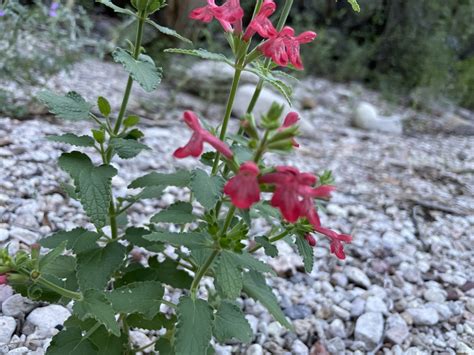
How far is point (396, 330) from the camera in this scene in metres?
1.91

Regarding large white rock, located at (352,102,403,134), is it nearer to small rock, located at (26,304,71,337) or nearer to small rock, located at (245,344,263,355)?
small rock, located at (245,344,263,355)

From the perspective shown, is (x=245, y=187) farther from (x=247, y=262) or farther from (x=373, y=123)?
(x=373, y=123)

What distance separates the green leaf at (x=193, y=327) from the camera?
106 cm

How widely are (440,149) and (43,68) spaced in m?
3.31

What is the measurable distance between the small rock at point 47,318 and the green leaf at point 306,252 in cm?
83

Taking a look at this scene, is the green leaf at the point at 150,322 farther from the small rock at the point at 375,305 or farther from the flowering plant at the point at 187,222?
the small rock at the point at 375,305

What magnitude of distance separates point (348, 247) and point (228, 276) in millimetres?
1569

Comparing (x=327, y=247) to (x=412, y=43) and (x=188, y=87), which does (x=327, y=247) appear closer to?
(x=188, y=87)

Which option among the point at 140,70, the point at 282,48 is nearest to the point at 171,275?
the point at 140,70

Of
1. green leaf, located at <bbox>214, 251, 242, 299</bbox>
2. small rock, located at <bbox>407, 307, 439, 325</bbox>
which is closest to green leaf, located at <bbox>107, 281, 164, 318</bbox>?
green leaf, located at <bbox>214, 251, 242, 299</bbox>

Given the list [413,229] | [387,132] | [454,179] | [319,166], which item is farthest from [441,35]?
[413,229]

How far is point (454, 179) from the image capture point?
3.69m

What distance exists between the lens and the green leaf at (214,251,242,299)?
3.43 feet

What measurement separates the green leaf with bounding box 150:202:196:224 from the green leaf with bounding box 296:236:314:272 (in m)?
0.27
